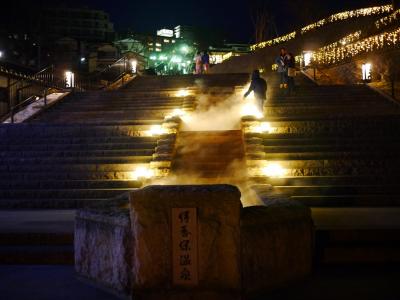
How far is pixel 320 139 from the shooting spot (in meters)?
12.7

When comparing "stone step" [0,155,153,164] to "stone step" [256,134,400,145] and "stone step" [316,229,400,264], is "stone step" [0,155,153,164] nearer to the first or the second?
"stone step" [256,134,400,145]

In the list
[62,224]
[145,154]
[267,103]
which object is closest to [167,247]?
[62,224]

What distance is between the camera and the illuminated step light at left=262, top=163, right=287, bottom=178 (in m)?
10.8

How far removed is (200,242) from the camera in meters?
4.75

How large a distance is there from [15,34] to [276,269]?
143 ft

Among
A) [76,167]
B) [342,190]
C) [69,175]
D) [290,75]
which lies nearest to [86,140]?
[76,167]

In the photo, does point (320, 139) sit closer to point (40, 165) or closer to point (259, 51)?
point (40, 165)

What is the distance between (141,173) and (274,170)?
11.0 feet

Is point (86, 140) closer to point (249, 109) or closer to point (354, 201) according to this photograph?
point (249, 109)

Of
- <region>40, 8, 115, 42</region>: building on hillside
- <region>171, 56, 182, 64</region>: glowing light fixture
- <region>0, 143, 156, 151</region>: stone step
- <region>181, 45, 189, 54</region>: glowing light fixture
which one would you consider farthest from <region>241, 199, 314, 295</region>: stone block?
<region>40, 8, 115, 42</region>: building on hillside

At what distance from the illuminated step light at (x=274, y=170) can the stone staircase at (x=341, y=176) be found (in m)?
0.08

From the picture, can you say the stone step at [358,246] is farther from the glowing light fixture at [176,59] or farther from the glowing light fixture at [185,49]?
the glowing light fixture at [185,49]

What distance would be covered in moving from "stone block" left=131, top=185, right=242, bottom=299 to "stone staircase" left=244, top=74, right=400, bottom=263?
2131 mm

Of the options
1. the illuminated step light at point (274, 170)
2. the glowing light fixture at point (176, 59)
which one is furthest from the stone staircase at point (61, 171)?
the glowing light fixture at point (176, 59)
